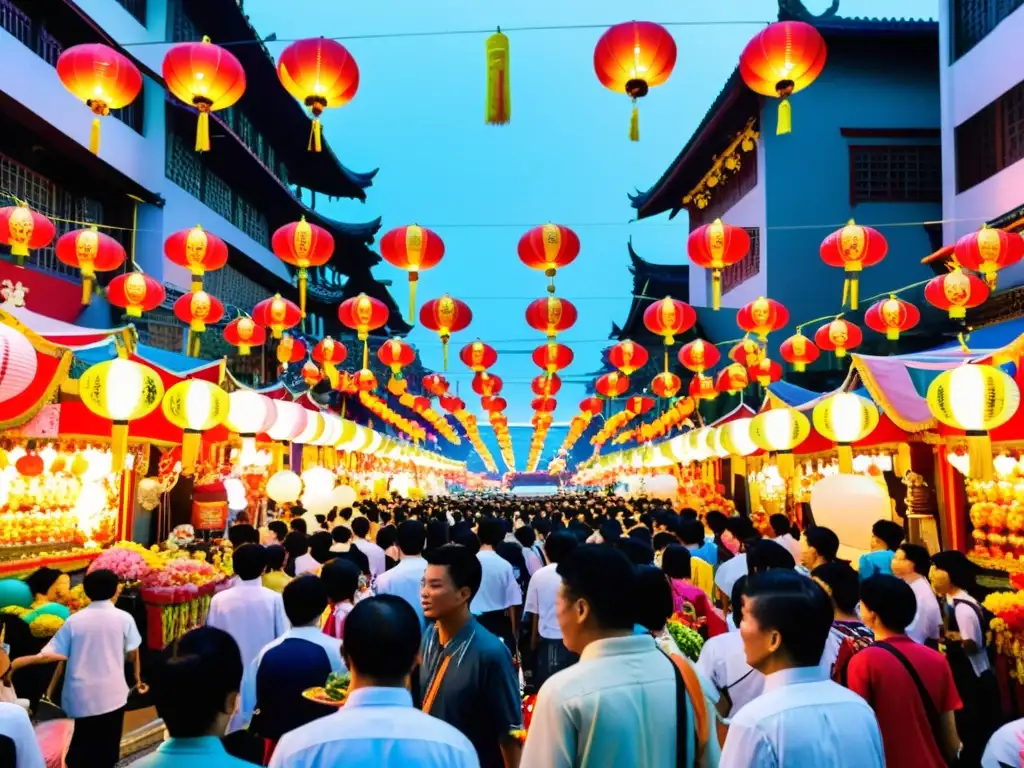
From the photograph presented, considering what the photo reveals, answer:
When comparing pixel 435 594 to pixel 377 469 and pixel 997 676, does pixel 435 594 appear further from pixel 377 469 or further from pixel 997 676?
pixel 377 469

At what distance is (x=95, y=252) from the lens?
1047 cm

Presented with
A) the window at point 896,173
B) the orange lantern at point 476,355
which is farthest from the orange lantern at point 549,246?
the window at point 896,173

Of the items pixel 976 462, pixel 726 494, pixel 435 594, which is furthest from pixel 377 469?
pixel 435 594

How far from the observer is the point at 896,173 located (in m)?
19.8

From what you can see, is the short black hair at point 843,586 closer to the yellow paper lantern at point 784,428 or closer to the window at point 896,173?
the yellow paper lantern at point 784,428

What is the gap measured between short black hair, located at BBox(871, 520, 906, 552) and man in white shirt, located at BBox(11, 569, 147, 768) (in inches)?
219

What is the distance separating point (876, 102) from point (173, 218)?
1589cm

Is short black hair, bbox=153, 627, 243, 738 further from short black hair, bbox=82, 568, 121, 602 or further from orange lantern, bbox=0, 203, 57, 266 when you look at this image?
orange lantern, bbox=0, 203, 57, 266

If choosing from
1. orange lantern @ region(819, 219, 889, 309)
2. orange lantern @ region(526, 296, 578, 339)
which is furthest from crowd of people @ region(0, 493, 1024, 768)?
orange lantern @ region(526, 296, 578, 339)

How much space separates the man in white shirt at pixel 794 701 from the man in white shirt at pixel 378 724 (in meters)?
0.74

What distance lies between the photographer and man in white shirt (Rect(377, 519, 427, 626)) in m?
5.58

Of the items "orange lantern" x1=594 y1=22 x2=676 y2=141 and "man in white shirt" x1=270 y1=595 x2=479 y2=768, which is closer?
"man in white shirt" x1=270 y1=595 x2=479 y2=768

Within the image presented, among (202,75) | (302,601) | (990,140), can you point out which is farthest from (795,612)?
(990,140)

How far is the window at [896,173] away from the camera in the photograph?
19.5 metres
